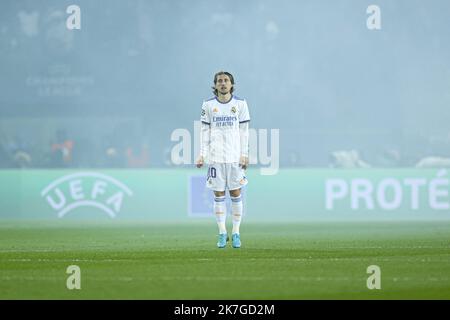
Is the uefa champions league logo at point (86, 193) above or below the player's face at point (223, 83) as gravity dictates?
above

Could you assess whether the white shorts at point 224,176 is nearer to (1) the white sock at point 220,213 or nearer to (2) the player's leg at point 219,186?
(2) the player's leg at point 219,186

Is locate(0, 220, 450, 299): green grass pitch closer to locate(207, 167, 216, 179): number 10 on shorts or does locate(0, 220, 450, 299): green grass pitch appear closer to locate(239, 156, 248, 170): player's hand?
locate(207, 167, 216, 179): number 10 on shorts

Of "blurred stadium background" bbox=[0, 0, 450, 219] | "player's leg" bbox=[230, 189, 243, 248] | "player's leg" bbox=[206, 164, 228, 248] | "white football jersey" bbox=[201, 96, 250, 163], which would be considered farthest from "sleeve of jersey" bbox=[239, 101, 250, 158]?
"blurred stadium background" bbox=[0, 0, 450, 219]

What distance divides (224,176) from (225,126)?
0.51m

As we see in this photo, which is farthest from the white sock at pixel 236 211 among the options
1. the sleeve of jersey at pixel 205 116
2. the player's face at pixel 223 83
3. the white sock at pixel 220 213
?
the player's face at pixel 223 83

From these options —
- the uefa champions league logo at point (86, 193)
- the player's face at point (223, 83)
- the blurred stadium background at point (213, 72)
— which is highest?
the blurred stadium background at point (213, 72)

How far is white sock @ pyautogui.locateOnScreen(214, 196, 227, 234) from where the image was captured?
10.9 m

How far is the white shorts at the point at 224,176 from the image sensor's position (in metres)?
10.8

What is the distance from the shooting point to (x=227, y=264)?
30.3 feet

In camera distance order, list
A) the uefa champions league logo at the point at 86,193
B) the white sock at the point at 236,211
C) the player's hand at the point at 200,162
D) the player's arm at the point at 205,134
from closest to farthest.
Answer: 1. the player's hand at the point at 200,162
2. the player's arm at the point at 205,134
3. the white sock at the point at 236,211
4. the uefa champions league logo at the point at 86,193

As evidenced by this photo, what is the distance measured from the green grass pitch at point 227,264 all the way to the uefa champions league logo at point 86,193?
333 centimetres

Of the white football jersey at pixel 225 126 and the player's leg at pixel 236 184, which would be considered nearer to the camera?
the white football jersey at pixel 225 126

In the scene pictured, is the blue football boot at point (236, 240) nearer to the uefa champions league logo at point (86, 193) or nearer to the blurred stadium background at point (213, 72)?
the uefa champions league logo at point (86, 193)

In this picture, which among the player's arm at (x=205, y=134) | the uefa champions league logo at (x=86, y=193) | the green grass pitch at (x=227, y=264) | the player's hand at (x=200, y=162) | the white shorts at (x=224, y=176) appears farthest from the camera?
the uefa champions league logo at (x=86, y=193)
